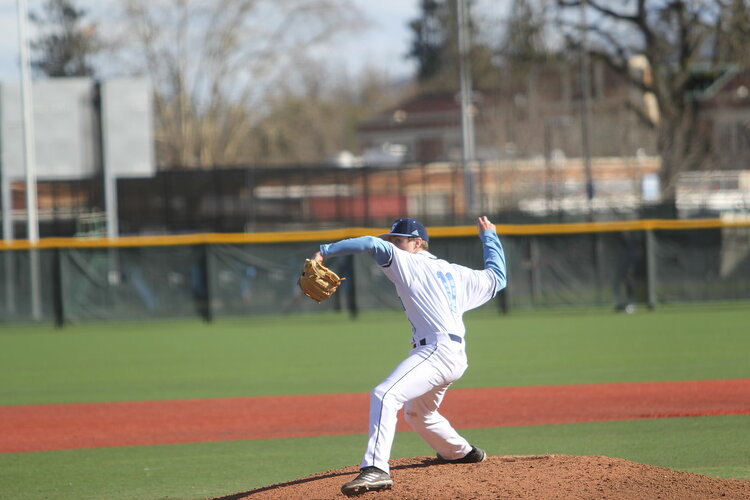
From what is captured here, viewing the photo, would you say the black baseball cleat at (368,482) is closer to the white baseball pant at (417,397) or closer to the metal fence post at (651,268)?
the white baseball pant at (417,397)

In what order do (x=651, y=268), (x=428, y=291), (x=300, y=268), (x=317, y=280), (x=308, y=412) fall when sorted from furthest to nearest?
(x=300, y=268)
(x=651, y=268)
(x=308, y=412)
(x=428, y=291)
(x=317, y=280)

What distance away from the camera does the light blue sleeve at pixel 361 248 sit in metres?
5.60

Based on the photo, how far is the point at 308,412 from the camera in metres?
10.5

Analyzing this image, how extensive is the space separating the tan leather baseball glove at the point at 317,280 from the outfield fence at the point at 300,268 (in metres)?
14.7

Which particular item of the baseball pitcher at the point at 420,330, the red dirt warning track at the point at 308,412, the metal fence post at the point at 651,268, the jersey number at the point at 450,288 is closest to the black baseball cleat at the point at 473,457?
the baseball pitcher at the point at 420,330

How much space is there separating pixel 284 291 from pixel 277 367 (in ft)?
22.2

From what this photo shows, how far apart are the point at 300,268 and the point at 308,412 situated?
10530 mm

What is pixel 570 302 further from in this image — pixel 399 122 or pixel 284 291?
pixel 399 122

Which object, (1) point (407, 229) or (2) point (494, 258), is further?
(2) point (494, 258)

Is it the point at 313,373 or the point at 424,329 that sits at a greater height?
the point at 424,329

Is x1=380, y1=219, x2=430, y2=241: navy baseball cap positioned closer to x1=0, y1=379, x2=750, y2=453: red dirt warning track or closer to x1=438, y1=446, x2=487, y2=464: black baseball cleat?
x1=438, y1=446, x2=487, y2=464: black baseball cleat

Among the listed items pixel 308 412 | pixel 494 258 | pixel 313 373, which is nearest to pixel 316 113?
pixel 313 373

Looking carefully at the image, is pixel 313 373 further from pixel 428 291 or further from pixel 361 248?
pixel 361 248

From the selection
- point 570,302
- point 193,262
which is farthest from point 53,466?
point 570,302
